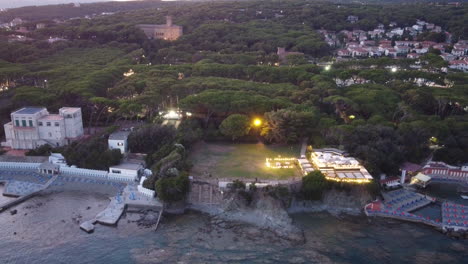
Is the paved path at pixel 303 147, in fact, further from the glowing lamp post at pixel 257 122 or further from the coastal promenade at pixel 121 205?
the coastal promenade at pixel 121 205

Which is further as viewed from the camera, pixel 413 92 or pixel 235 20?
pixel 235 20

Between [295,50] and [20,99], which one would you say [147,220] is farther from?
[295,50]

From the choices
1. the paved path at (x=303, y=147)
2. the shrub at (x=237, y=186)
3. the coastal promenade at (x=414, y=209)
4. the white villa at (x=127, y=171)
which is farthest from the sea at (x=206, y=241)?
the paved path at (x=303, y=147)

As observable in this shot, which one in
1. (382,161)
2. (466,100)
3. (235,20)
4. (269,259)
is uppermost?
(235,20)

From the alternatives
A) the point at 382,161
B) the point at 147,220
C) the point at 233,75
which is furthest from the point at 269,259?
the point at 233,75

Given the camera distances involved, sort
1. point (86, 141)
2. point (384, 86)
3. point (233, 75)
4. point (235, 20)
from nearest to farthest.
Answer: point (86, 141) < point (384, 86) < point (233, 75) < point (235, 20)

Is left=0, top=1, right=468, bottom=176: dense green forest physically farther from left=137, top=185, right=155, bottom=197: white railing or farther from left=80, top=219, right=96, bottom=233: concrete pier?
left=80, top=219, right=96, bottom=233: concrete pier

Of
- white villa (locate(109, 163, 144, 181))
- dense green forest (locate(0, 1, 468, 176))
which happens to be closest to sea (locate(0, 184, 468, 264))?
white villa (locate(109, 163, 144, 181))
